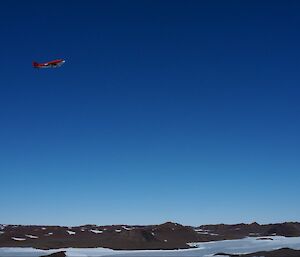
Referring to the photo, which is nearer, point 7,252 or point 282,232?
point 7,252

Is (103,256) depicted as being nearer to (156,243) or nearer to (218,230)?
(156,243)

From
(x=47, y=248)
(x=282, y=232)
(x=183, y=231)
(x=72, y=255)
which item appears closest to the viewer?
(x=72, y=255)

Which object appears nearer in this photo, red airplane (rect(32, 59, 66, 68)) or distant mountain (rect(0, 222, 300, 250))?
red airplane (rect(32, 59, 66, 68))

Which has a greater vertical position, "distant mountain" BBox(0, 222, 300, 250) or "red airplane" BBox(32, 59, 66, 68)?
"red airplane" BBox(32, 59, 66, 68)

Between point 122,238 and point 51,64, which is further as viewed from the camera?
point 122,238

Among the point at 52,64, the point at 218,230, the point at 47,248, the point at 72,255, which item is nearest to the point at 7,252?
the point at 47,248

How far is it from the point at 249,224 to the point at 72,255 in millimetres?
108996

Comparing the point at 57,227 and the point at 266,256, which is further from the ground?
the point at 57,227

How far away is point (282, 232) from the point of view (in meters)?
118

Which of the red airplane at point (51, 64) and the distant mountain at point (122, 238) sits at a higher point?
the red airplane at point (51, 64)

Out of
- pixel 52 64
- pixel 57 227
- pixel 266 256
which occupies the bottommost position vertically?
pixel 266 256

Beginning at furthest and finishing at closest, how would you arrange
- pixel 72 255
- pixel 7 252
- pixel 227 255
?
pixel 7 252 < pixel 72 255 < pixel 227 255

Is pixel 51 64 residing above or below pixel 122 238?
above

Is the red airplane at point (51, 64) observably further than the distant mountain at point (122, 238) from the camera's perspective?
No
